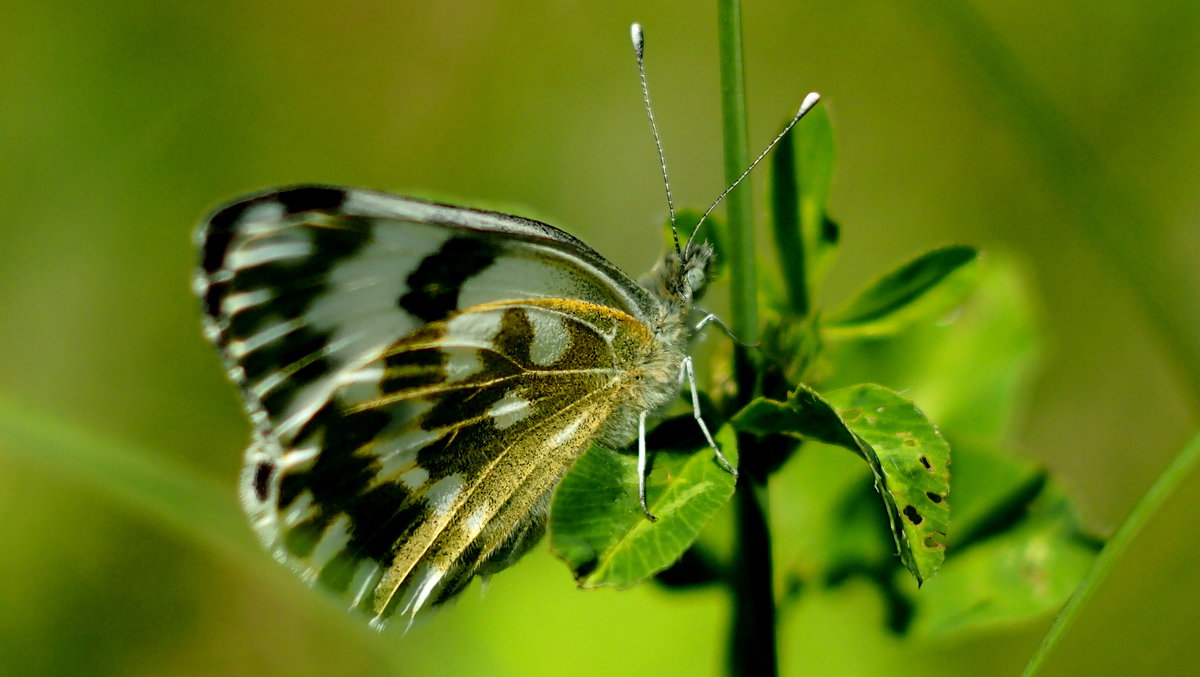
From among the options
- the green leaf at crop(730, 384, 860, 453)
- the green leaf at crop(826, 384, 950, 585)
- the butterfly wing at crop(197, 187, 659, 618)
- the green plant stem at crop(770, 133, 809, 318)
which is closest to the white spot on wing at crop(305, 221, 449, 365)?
the butterfly wing at crop(197, 187, 659, 618)

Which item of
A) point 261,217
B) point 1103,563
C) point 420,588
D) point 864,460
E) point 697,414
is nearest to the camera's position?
point 1103,563

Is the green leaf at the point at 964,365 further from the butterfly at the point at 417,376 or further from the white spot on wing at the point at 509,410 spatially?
the white spot on wing at the point at 509,410

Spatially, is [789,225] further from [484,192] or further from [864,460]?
[484,192]

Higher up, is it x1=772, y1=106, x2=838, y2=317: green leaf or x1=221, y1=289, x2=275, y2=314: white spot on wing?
x1=772, y1=106, x2=838, y2=317: green leaf

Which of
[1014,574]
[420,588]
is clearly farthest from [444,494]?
[1014,574]

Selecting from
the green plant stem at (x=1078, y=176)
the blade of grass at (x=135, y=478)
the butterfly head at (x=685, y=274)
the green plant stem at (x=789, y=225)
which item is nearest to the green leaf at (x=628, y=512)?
the green plant stem at (x=789, y=225)

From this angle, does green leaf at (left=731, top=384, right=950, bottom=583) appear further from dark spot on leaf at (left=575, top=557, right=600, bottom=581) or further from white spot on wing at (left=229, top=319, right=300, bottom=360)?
white spot on wing at (left=229, top=319, right=300, bottom=360)
